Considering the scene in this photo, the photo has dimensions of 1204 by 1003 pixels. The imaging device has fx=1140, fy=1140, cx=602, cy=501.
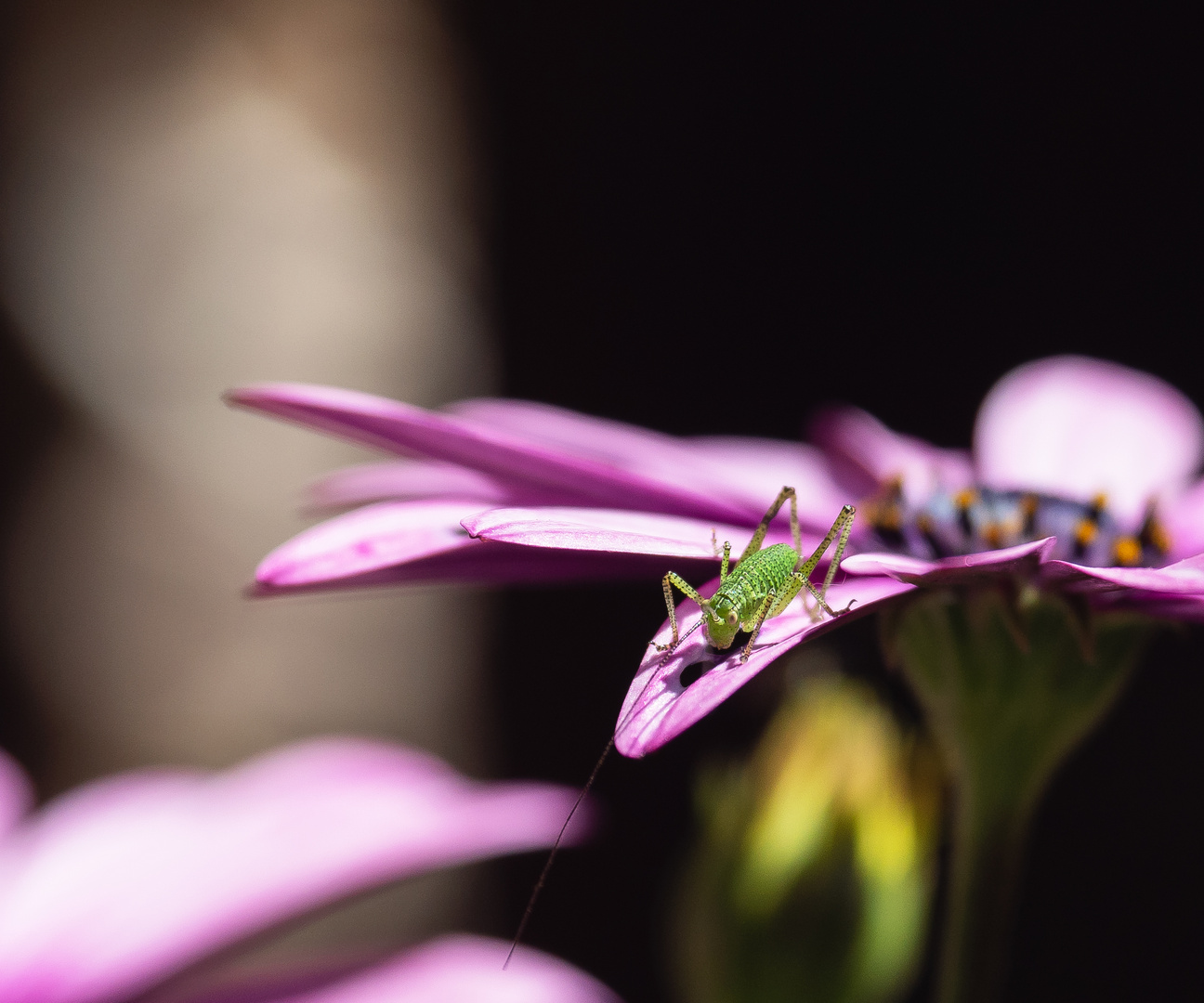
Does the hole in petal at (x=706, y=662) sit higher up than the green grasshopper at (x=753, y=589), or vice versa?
the green grasshopper at (x=753, y=589)

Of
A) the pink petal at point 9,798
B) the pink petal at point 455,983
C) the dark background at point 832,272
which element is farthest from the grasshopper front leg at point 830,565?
the dark background at point 832,272

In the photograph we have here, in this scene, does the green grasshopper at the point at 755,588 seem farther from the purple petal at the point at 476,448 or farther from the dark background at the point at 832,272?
the dark background at the point at 832,272

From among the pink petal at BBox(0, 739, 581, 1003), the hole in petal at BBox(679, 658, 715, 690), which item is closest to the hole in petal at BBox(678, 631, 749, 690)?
the hole in petal at BBox(679, 658, 715, 690)

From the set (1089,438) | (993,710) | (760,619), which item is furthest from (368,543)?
(1089,438)

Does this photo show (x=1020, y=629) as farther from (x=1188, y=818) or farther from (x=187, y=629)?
(x=187, y=629)

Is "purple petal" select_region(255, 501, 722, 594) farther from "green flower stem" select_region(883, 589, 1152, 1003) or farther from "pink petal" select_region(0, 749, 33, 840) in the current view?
"pink petal" select_region(0, 749, 33, 840)

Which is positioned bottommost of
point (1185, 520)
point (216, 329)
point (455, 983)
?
point (455, 983)

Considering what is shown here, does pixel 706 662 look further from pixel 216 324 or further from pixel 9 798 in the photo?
pixel 216 324
